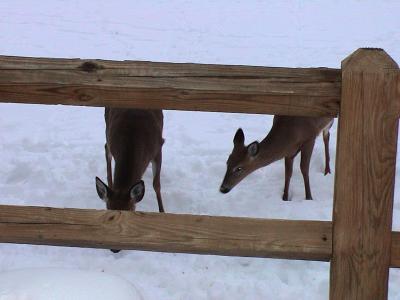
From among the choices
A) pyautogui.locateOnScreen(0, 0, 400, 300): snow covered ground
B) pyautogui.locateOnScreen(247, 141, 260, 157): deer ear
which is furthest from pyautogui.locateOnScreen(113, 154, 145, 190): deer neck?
pyautogui.locateOnScreen(247, 141, 260, 157): deer ear

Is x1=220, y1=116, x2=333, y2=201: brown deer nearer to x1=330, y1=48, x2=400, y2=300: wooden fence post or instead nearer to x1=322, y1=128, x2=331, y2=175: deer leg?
x1=322, y1=128, x2=331, y2=175: deer leg

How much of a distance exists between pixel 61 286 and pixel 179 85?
2.73 ft

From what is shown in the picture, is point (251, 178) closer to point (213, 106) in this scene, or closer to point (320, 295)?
point (320, 295)

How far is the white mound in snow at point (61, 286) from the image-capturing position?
2.38 meters

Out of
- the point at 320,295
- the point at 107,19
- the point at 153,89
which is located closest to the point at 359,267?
the point at 153,89

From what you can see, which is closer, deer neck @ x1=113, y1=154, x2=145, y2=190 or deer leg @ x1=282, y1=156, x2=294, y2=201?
deer neck @ x1=113, y1=154, x2=145, y2=190

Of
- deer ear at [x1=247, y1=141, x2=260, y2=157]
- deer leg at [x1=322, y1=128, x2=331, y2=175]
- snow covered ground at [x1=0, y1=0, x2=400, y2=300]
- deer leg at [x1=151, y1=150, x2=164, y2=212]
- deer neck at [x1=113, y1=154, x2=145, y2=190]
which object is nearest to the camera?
snow covered ground at [x1=0, y1=0, x2=400, y2=300]

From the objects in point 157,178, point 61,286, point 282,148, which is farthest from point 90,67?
point 282,148

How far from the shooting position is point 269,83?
2.48 m

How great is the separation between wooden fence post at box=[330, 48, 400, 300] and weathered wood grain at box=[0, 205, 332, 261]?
95 millimetres

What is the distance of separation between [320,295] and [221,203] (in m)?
1.86

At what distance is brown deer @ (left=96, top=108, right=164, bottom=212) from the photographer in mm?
5422

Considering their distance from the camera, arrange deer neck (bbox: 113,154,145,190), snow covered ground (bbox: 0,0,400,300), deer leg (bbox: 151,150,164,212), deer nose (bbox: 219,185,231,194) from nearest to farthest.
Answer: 1. snow covered ground (bbox: 0,0,400,300)
2. deer neck (bbox: 113,154,145,190)
3. deer leg (bbox: 151,150,164,212)
4. deer nose (bbox: 219,185,231,194)

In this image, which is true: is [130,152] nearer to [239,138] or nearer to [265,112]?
[239,138]
